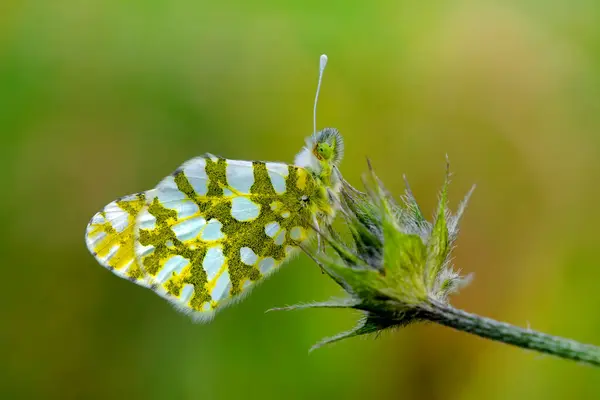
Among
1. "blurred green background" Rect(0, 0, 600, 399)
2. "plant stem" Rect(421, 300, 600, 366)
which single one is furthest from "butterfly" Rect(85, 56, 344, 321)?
"blurred green background" Rect(0, 0, 600, 399)

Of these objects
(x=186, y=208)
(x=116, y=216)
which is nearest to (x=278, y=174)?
(x=186, y=208)

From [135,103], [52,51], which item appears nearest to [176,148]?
[135,103]

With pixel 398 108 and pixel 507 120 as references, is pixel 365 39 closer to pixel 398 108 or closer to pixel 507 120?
pixel 398 108

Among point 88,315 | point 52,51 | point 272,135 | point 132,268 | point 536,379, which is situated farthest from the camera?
point 52,51

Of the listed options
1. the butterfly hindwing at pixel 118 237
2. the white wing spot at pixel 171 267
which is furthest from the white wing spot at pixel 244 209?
the butterfly hindwing at pixel 118 237

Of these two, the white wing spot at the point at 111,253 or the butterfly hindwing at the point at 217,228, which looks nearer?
the butterfly hindwing at the point at 217,228

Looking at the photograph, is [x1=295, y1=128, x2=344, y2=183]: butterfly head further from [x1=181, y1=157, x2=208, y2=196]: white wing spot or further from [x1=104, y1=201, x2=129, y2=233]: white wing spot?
[x1=104, y1=201, x2=129, y2=233]: white wing spot

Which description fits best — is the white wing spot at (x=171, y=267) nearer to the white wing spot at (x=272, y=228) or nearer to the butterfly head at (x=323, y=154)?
the white wing spot at (x=272, y=228)
